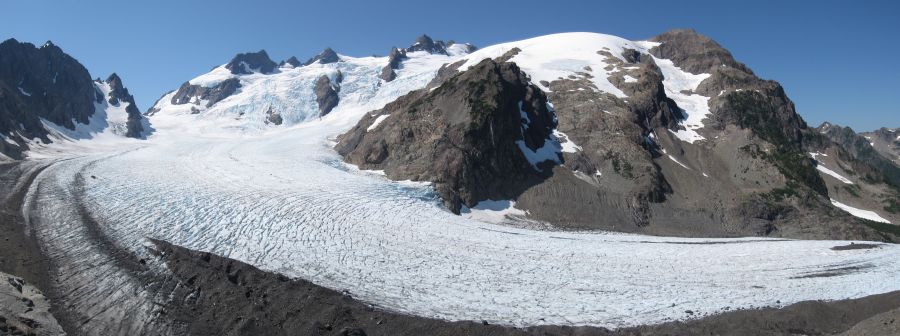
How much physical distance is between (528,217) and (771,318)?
2187cm

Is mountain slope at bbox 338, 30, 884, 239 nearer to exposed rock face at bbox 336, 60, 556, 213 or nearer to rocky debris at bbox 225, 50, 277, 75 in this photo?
exposed rock face at bbox 336, 60, 556, 213

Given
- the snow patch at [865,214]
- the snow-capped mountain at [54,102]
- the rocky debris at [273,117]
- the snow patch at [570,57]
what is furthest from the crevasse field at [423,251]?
the rocky debris at [273,117]

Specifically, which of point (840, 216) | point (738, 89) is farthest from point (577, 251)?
point (738, 89)

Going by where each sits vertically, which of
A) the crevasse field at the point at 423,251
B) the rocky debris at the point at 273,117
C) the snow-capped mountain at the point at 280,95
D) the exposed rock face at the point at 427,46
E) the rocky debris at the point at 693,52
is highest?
the exposed rock face at the point at 427,46

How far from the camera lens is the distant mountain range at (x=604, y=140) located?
42375mm

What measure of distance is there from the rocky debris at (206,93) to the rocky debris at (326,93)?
24934 mm

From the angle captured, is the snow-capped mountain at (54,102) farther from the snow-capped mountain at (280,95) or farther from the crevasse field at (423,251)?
the crevasse field at (423,251)

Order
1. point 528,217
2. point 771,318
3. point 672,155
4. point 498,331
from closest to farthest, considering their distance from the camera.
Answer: point 498,331
point 771,318
point 528,217
point 672,155

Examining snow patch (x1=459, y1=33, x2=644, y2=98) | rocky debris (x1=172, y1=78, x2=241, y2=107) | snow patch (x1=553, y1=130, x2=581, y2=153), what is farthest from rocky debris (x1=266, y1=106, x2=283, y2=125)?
snow patch (x1=553, y1=130, x2=581, y2=153)

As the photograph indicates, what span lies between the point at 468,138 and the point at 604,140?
15.5 meters

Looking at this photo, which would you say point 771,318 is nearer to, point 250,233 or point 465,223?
point 465,223

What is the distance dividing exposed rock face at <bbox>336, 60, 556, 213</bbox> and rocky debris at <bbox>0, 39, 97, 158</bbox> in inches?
1396

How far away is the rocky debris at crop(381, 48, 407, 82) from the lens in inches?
4707

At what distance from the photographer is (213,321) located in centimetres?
1493
